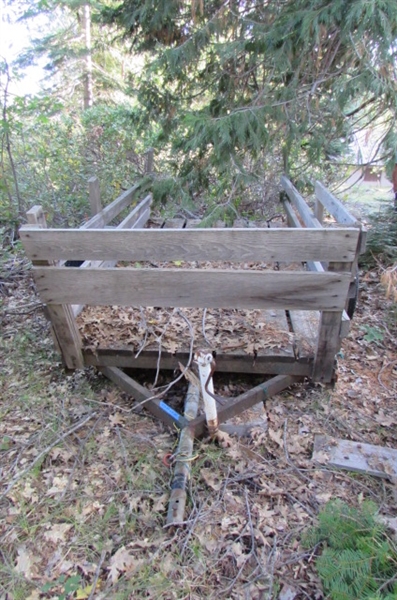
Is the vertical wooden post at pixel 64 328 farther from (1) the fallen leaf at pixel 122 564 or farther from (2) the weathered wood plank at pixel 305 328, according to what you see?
(2) the weathered wood plank at pixel 305 328

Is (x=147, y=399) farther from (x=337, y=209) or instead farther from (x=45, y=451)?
(x=337, y=209)

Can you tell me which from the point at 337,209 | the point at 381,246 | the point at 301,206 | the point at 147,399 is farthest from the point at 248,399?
the point at 381,246

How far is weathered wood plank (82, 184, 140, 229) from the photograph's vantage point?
3.83 metres

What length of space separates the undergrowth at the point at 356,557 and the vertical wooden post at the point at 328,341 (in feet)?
3.67

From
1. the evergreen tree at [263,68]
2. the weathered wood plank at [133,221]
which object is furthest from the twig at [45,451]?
the evergreen tree at [263,68]

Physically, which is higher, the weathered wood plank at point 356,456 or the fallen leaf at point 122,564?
the fallen leaf at point 122,564

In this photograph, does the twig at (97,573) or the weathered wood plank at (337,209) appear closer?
the twig at (97,573)

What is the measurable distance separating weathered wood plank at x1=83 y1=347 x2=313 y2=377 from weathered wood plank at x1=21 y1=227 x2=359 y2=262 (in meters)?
0.85

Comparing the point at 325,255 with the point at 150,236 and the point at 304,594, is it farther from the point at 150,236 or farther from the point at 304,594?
the point at 304,594

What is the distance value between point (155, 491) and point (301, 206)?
11.1 feet

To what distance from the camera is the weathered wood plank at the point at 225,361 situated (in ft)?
9.53

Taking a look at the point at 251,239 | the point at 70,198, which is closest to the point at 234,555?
the point at 251,239

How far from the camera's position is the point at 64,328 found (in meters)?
2.91

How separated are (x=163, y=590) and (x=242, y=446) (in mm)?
1006
